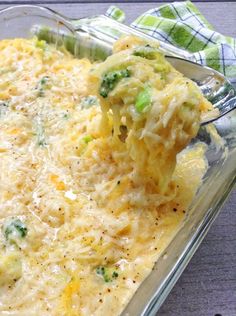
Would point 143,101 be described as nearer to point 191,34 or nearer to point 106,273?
point 106,273

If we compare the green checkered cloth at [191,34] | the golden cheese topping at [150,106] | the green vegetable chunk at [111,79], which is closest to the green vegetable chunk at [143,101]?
the golden cheese topping at [150,106]

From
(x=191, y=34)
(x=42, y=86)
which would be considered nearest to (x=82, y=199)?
(x=42, y=86)

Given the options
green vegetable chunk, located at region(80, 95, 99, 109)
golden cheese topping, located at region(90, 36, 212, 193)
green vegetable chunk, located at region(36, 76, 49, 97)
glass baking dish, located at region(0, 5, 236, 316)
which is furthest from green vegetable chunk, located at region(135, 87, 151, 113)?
green vegetable chunk, located at region(36, 76, 49, 97)

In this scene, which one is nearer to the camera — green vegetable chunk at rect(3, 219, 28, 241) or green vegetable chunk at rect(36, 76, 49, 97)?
green vegetable chunk at rect(3, 219, 28, 241)

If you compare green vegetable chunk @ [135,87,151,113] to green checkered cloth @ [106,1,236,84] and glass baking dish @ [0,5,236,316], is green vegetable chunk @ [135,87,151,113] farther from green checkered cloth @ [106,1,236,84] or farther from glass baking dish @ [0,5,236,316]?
green checkered cloth @ [106,1,236,84]

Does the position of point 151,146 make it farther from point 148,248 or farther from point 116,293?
point 116,293

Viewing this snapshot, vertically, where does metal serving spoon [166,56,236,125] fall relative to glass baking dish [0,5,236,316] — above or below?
above

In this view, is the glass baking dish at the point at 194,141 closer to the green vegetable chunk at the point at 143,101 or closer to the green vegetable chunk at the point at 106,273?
A: the green vegetable chunk at the point at 106,273

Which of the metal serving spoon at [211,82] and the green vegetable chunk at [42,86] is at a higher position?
the metal serving spoon at [211,82]
